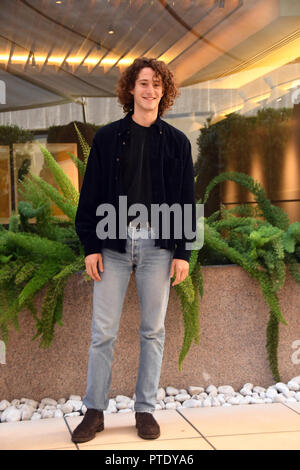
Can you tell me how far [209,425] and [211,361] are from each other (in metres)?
0.49

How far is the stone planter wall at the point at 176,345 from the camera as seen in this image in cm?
267

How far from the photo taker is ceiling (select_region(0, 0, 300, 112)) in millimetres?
3703

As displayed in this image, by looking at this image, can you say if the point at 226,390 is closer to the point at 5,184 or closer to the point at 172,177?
Answer: the point at 172,177

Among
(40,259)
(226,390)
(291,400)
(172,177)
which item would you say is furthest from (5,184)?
(291,400)

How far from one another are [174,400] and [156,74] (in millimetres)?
1472

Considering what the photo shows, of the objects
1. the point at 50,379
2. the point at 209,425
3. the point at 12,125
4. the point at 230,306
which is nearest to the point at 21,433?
the point at 50,379

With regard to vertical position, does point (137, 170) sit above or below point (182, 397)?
above

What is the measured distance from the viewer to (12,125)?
3.71 metres

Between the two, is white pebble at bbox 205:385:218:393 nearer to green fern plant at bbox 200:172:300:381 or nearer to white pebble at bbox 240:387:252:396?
white pebble at bbox 240:387:252:396

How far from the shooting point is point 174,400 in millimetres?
2738

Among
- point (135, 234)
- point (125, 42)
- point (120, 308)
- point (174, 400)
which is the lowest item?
point (174, 400)

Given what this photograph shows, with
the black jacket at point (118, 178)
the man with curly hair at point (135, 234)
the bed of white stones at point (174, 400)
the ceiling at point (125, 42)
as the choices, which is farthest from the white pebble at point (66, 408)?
the ceiling at point (125, 42)

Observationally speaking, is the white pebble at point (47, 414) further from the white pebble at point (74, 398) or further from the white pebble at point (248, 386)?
the white pebble at point (248, 386)

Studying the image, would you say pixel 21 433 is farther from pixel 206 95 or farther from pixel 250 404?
pixel 206 95
